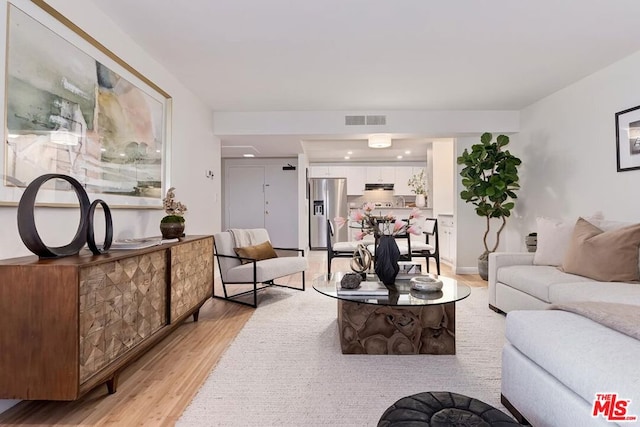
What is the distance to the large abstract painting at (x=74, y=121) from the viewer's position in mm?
1671

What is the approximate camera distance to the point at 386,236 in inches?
103

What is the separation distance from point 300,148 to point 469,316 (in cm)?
376

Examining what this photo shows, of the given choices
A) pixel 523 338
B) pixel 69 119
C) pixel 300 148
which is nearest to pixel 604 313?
pixel 523 338

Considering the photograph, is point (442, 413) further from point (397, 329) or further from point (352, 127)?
point (352, 127)

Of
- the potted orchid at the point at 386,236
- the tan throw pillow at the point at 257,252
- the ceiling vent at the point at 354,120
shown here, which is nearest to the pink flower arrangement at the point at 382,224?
the potted orchid at the point at 386,236

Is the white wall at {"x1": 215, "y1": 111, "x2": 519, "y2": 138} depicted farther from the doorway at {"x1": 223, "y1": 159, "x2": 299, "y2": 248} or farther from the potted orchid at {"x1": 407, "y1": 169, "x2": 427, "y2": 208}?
the potted orchid at {"x1": 407, "y1": 169, "x2": 427, "y2": 208}

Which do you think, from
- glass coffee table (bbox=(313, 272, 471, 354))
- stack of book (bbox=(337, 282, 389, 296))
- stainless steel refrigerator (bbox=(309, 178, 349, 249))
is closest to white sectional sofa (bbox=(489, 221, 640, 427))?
glass coffee table (bbox=(313, 272, 471, 354))

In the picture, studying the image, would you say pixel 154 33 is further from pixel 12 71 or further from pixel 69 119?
pixel 12 71

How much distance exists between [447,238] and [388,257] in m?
3.50

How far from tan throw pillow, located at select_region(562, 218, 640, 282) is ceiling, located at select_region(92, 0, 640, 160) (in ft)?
4.95

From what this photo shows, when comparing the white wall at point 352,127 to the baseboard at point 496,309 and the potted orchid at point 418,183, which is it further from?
the potted orchid at point 418,183

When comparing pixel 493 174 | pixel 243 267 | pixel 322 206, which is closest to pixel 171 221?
pixel 243 267

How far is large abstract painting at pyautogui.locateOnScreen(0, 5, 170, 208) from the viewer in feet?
5.48

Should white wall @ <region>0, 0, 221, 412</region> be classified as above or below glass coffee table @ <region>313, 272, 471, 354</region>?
above
